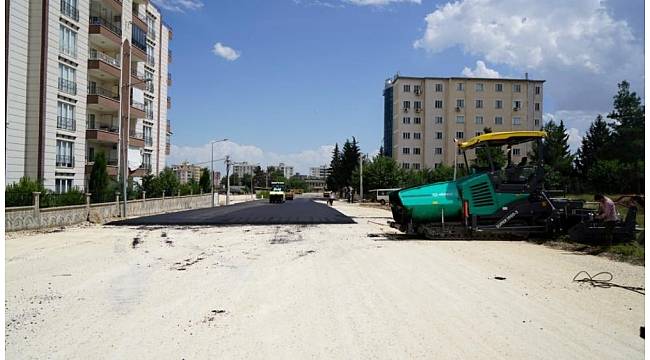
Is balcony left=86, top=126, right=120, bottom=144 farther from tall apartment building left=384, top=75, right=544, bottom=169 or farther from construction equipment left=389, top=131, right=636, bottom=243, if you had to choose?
tall apartment building left=384, top=75, right=544, bottom=169

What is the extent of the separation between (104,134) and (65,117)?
424 centimetres

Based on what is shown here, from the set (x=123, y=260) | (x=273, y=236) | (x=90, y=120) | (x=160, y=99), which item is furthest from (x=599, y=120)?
(x=123, y=260)

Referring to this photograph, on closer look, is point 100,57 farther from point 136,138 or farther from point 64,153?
point 64,153

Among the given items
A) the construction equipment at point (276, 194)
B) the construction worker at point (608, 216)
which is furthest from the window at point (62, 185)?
the construction worker at point (608, 216)

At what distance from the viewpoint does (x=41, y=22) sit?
116 feet

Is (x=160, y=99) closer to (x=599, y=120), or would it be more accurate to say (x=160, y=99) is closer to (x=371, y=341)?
(x=371, y=341)

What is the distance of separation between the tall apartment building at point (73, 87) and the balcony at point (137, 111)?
87 millimetres

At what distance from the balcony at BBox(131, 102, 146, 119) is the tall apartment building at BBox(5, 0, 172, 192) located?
0.29 feet

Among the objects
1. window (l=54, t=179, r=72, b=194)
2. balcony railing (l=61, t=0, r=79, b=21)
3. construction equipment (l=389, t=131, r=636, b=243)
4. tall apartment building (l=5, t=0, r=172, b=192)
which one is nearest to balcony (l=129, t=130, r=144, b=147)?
tall apartment building (l=5, t=0, r=172, b=192)

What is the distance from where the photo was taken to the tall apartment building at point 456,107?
91.4m

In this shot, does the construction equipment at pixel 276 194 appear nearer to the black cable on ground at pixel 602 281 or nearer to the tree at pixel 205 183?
the tree at pixel 205 183

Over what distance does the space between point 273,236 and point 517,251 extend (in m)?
8.16

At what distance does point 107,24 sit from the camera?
44.3 meters

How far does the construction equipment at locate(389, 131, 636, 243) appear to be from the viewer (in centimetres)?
1666
